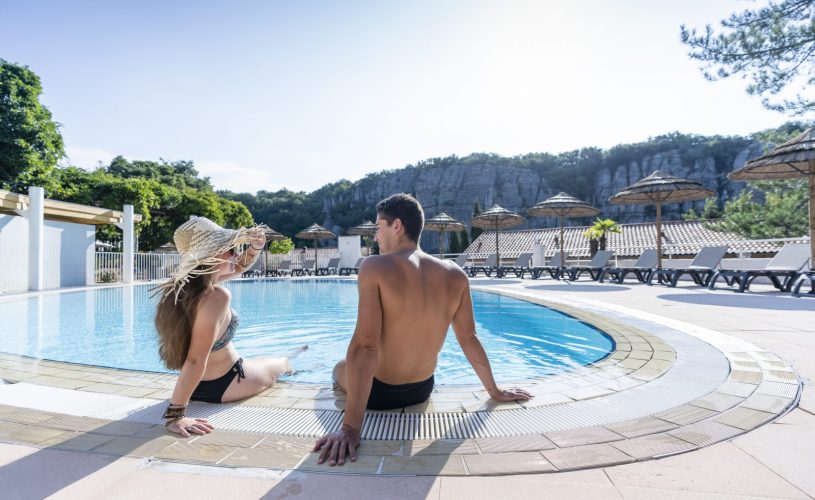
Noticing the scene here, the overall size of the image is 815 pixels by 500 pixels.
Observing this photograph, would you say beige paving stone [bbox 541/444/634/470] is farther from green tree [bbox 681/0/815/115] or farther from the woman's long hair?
green tree [bbox 681/0/815/115]

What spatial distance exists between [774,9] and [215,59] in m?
12.9

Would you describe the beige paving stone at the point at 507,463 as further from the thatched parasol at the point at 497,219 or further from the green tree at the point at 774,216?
the green tree at the point at 774,216

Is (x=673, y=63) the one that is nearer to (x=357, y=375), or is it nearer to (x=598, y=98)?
(x=598, y=98)

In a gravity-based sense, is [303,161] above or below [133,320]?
above

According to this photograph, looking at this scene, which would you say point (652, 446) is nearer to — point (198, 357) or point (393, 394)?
point (393, 394)

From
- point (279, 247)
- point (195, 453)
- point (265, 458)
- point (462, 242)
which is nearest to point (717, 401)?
point (265, 458)

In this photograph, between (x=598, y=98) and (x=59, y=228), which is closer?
(x=598, y=98)

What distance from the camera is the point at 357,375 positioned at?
5.64 ft

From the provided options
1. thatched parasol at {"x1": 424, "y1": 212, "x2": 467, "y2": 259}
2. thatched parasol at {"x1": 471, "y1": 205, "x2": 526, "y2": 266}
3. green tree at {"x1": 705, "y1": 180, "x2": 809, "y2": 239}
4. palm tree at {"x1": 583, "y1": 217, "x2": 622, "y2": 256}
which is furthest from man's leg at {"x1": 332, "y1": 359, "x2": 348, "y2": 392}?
palm tree at {"x1": 583, "y1": 217, "x2": 622, "y2": 256}

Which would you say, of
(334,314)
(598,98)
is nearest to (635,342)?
(334,314)

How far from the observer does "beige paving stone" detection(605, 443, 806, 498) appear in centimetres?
130

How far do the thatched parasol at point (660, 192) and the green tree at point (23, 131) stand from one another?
24.5 m

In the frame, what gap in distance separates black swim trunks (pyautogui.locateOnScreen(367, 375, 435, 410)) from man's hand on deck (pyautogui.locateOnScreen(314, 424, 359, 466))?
0.46 meters

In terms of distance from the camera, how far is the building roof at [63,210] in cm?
1095
